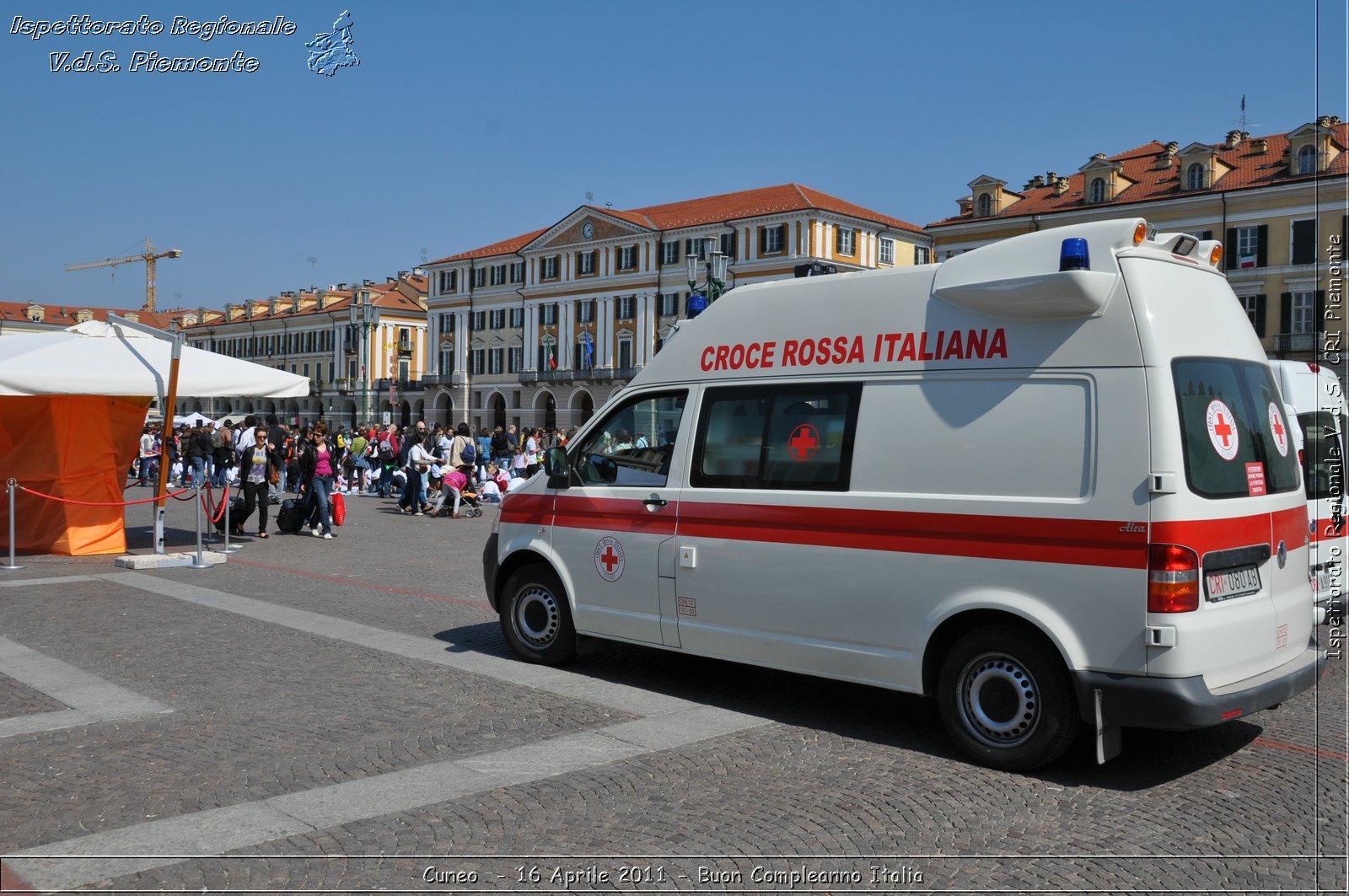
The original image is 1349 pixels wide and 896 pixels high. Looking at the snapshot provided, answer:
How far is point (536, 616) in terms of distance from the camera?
7.64 metres

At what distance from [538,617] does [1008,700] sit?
334 centimetres

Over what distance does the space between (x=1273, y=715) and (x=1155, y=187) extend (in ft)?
172

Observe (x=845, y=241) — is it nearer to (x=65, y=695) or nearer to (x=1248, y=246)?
(x=1248, y=246)

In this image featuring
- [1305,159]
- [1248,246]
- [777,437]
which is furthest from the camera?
[1248,246]

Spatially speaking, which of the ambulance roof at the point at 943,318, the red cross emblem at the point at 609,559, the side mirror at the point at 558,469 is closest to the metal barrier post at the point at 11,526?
the side mirror at the point at 558,469

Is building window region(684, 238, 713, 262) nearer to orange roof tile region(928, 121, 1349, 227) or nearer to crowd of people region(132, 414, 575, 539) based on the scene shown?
orange roof tile region(928, 121, 1349, 227)

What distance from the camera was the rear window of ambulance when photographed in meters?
5.07

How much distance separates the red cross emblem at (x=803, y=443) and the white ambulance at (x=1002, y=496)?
0.04ft

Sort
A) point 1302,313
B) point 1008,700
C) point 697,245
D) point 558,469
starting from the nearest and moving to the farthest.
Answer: point 1008,700, point 558,469, point 1302,313, point 697,245

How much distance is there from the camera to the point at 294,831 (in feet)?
14.5

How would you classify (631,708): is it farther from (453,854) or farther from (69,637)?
(69,637)

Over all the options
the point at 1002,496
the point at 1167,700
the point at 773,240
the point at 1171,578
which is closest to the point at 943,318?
the point at 1002,496

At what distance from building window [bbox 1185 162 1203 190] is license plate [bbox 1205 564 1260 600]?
170ft

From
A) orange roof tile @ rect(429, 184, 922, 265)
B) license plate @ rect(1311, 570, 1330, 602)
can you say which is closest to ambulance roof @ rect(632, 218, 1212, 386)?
license plate @ rect(1311, 570, 1330, 602)
